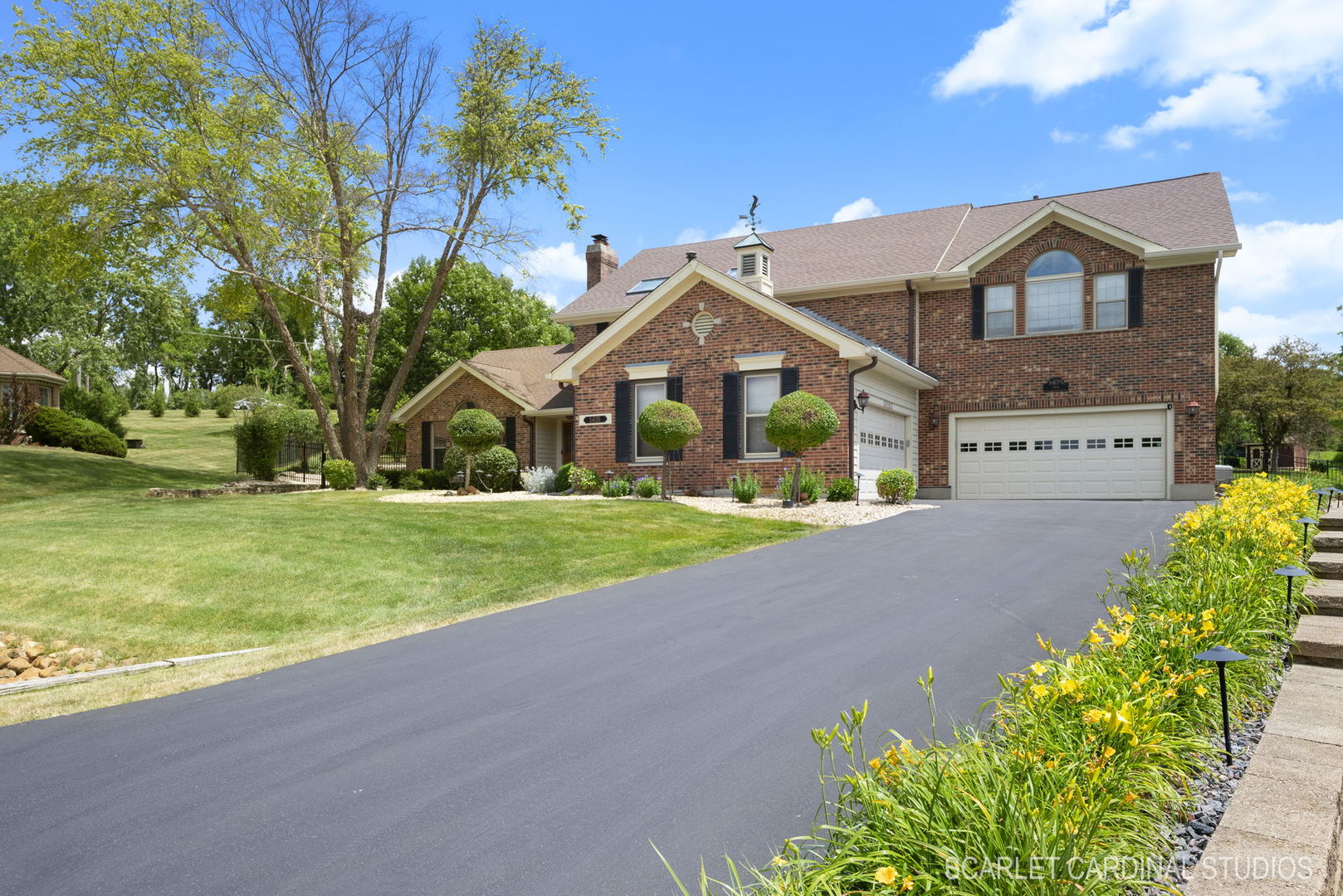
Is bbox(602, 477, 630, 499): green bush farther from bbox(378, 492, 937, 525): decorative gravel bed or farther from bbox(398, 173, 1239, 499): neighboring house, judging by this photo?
bbox(398, 173, 1239, 499): neighboring house

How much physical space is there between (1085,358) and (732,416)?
8717mm

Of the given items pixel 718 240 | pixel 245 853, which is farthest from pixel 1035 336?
pixel 245 853

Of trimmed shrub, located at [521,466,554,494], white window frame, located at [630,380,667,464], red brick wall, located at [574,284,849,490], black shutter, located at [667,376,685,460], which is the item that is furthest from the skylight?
trimmed shrub, located at [521,466,554,494]

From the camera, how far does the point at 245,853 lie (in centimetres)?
341

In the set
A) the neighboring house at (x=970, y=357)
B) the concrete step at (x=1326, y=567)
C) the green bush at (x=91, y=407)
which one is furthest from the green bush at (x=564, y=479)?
the green bush at (x=91, y=407)

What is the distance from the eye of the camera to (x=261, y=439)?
2661 centimetres

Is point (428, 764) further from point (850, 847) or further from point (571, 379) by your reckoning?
point (571, 379)

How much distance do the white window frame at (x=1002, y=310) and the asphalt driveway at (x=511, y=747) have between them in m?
14.1

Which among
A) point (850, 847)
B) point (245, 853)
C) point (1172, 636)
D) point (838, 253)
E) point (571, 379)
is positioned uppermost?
point (838, 253)

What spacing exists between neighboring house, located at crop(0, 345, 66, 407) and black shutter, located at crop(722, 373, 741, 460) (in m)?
27.9

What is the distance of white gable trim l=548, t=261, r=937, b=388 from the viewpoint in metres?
18.0

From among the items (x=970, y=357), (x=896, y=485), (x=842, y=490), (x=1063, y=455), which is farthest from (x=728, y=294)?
(x=1063, y=455)

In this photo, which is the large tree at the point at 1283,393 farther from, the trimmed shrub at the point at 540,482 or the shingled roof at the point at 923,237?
the trimmed shrub at the point at 540,482

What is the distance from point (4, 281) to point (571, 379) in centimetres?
4413
